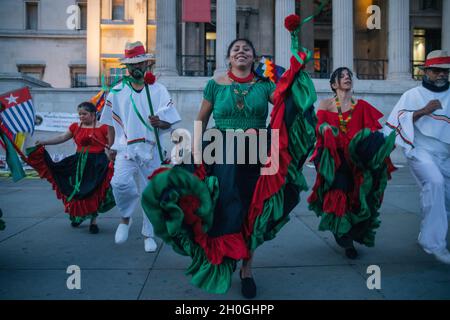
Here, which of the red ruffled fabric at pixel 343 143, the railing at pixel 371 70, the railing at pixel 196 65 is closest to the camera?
the red ruffled fabric at pixel 343 143

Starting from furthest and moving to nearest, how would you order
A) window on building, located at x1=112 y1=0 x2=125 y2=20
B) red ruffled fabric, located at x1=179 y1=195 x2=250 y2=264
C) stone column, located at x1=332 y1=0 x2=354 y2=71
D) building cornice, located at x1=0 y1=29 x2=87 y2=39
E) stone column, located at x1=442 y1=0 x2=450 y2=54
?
building cornice, located at x1=0 y1=29 x2=87 y2=39, window on building, located at x1=112 y1=0 x2=125 y2=20, stone column, located at x1=442 y1=0 x2=450 y2=54, stone column, located at x1=332 y1=0 x2=354 y2=71, red ruffled fabric, located at x1=179 y1=195 x2=250 y2=264

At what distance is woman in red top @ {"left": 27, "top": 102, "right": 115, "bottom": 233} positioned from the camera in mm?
5488

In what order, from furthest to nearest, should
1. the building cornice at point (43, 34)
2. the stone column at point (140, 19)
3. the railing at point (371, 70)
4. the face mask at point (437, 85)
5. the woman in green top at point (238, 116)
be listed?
1. the building cornice at point (43, 34)
2. the stone column at point (140, 19)
3. the railing at point (371, 70)
4. the face mask at point (437, 85)
5. the woman in green top at point (238, 116)

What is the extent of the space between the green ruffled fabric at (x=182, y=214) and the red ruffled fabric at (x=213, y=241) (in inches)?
1.5

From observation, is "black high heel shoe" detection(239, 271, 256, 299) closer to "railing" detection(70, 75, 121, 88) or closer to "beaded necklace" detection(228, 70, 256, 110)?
"beaded necklace" detection(228, 70, 256, 110)

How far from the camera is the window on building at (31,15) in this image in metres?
31.1

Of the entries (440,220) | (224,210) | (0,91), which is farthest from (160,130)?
(0,91)

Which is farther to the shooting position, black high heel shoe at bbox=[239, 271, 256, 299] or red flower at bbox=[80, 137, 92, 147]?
red flower at bbox=[80, 137, 92, 147]

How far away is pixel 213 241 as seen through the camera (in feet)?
9.67

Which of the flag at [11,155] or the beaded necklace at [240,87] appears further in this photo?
the flag at [11,155]

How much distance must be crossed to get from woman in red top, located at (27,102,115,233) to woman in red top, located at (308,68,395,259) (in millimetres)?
3242

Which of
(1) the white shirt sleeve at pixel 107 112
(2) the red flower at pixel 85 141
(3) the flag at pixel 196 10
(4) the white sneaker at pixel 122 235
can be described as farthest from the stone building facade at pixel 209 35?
(4) the white sneaker at pixel 122 235

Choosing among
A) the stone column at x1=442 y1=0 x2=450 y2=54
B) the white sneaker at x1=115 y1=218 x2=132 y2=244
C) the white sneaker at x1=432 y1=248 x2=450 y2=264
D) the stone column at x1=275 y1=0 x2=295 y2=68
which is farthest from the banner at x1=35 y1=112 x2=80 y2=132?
the stone column at x1=442 y1=0 x2=450 y2=54

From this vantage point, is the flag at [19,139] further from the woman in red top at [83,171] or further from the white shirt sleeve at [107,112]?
the white shirt sleeve at [107,112]
